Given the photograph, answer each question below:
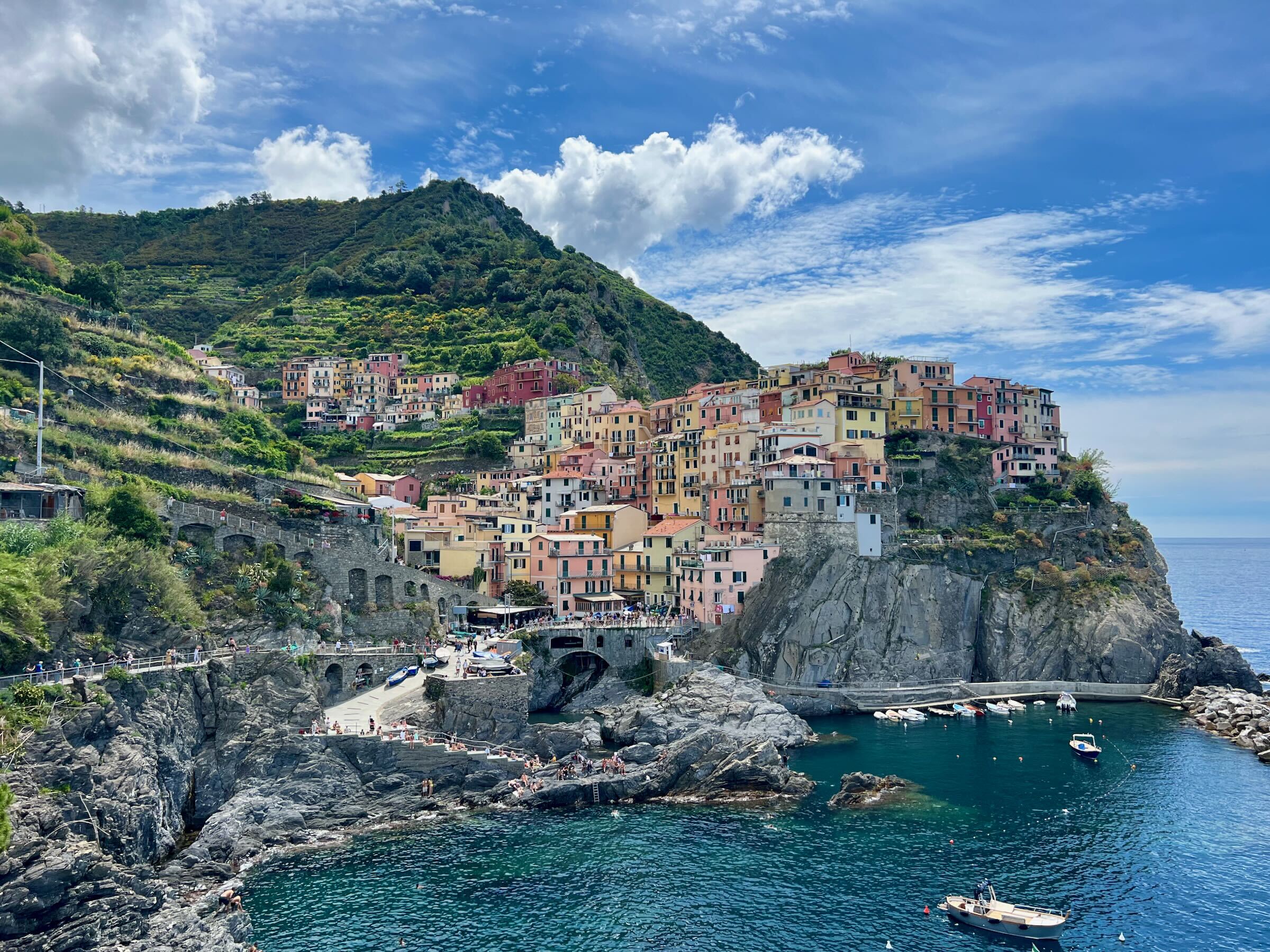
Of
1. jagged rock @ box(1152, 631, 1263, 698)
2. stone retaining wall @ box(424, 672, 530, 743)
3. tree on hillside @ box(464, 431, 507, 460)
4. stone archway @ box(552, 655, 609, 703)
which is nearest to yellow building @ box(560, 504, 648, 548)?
stone archway @ box(552, 655, 609, 703)

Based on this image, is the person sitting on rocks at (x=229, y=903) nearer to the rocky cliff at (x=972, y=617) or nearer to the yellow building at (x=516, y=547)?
the rocky cliff at (x=972, y=617)

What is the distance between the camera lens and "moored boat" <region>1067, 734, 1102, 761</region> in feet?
192

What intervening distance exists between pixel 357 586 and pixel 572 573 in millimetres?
18364

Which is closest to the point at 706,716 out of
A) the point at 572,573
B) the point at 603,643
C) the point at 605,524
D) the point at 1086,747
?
the point at 603,643

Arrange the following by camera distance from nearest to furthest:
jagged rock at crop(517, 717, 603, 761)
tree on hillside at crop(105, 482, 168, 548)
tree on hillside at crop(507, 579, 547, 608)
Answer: tree on hillside at crop(105, 482, 168, 548), jagged rock at crop(517, 717, 603, 761), tree on hillside at crop(507, 579, 547, 608)

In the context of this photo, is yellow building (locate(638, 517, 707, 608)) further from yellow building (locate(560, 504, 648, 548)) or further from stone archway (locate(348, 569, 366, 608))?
stone archway (locate(348, 569, 366, 608))

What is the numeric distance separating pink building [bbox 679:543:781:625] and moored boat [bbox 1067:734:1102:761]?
2451 centimetres

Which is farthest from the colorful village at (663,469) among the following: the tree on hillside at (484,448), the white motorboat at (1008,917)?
the white motorboat at (1008,917)

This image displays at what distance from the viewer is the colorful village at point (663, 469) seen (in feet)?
253

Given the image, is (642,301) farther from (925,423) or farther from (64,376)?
(64,376)

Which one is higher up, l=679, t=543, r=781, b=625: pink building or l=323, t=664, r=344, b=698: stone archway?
l=679, t=543, r=781, b=625: pink building

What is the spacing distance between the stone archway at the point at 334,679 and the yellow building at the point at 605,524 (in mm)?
30726

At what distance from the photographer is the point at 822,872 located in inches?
1640

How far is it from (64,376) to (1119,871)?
71.2 meters
